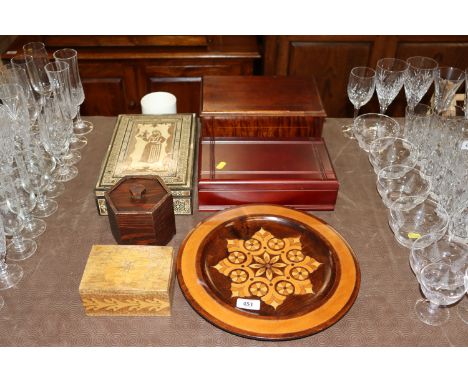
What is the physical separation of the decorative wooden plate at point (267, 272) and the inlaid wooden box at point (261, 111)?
33cm

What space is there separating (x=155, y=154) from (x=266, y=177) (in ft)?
1.25

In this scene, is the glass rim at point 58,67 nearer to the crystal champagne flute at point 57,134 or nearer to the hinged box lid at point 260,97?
the crystal champagne flute at point 57,134

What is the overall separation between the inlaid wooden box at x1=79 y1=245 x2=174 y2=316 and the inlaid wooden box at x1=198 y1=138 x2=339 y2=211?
31 cm

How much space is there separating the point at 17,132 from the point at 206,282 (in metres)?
0.77

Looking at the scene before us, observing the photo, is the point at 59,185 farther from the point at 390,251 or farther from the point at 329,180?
the point at 390,251

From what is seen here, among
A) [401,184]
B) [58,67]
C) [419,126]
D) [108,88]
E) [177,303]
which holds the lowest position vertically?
[108,88]

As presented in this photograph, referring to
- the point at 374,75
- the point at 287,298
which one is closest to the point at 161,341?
the point at 287,298

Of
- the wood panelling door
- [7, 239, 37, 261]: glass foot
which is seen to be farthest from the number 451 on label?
the wood panelling door

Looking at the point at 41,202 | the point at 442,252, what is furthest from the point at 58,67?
the point at 442,252

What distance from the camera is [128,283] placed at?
1.15 metres

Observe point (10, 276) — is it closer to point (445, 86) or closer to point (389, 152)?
point (389, 152)

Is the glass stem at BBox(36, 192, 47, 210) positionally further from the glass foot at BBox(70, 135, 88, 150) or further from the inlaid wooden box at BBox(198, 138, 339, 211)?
the inlaid wooden box at BBox(198, 138, 339, 211)

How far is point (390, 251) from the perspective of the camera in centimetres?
136

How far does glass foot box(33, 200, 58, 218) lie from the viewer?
1469mm
